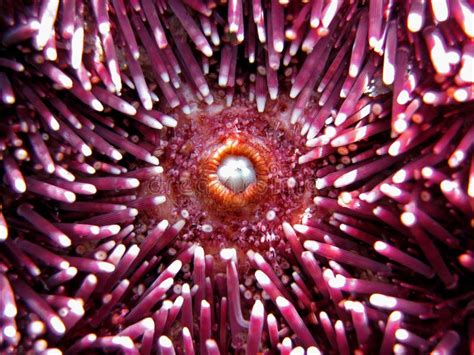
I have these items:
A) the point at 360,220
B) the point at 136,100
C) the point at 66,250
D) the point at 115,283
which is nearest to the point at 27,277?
the point at 66,250

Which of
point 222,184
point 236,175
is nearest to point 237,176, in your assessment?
point 236,175

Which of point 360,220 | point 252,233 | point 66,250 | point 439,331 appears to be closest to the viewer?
point 439,331

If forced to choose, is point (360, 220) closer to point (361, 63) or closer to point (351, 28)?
point (361, 63)

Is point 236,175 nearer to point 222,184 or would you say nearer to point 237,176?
point 237,176

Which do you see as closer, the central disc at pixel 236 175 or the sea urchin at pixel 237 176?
the sea urchin at pixel 237 176
